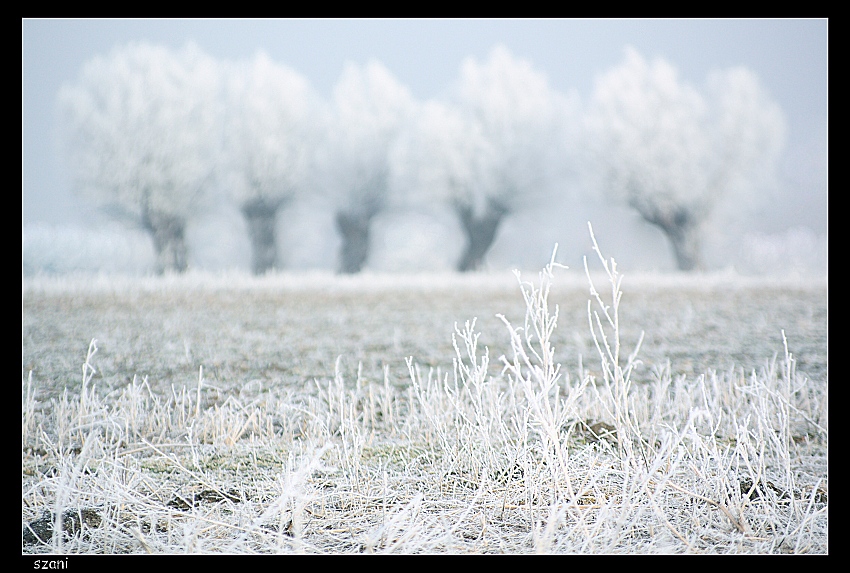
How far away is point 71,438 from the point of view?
173 centimetres

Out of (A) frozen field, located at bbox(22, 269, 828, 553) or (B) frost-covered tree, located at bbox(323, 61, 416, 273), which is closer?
(A) frozen field, located at bbox(22, 269, 828, 553)

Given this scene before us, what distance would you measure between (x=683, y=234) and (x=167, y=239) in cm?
237

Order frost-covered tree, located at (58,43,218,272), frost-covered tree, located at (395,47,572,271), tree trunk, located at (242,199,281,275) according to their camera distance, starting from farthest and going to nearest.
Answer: frost-covered tree, located at (395,47,572,271)
tree trunk, located at (242,199,281,275)
frost-covered tree, located at (58,43,218,272)

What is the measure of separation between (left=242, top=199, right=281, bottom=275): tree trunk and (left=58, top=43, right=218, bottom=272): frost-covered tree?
222 millimetres

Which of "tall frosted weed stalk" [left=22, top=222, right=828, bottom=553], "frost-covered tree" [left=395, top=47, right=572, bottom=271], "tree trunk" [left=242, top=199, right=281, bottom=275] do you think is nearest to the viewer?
"tall frosted weed stalk" [left=22, top=222, right=828, bottom=553]

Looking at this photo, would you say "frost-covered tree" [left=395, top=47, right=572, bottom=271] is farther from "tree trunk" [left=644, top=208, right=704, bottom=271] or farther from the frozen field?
"tree trunk" [left=644, top=208, right=704, bottom=271]

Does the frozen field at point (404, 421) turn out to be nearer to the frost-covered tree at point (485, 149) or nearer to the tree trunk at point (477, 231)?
the tree trunk at point (477, 231)

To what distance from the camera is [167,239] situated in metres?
2.65

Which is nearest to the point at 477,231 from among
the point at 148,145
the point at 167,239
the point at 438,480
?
the point at 167,239

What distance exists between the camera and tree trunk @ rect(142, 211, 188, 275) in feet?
8.67

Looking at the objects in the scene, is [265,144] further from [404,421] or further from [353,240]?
[404,421]

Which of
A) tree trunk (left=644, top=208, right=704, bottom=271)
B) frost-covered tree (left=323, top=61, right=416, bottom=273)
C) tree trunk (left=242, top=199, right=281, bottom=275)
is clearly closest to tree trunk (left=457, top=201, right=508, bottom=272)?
frost-covered tree (left=323, top=61, right=416, bottom=273)

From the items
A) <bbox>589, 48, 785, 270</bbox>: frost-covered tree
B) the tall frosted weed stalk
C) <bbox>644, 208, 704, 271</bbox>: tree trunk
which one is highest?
<bbox>589, 48, 785, 270</bbox>: frost-covered tree
